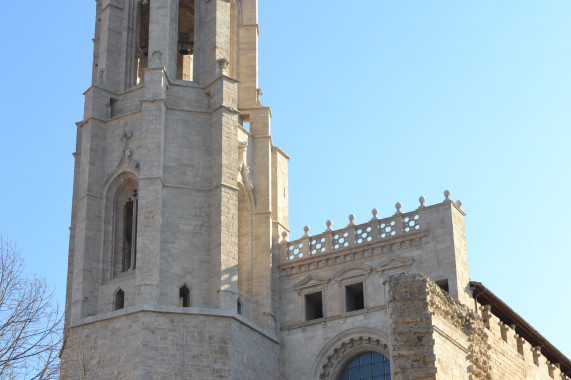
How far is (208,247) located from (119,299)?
3.21 meters

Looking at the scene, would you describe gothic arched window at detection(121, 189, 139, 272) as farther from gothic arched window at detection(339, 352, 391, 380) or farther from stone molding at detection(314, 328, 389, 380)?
gothic arched window at detection(339, 352, 391, 380)

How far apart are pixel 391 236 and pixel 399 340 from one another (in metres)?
13.1

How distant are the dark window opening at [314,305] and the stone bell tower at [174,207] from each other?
104 centimetres

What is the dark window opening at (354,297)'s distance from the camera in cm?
3572

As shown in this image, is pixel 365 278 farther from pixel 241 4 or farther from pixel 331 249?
pixel 241 4

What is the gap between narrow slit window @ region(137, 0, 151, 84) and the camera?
40.0m

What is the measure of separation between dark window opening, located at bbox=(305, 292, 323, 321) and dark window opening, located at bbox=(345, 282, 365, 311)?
106 cm

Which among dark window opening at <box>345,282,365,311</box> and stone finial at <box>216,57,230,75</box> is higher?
stone finial at <box>216,57,230,75</box>

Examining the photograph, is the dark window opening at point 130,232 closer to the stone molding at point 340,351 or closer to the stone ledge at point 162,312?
the stone ledge at point 162,312

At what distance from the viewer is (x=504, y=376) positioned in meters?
29.4

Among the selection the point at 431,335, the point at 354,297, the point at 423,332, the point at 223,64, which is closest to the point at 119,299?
the point at 354,297

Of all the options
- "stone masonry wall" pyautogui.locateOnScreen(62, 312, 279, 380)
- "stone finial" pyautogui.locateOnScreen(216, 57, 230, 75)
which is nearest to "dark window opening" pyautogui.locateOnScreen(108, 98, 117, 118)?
"stone finial" pyautogui.locateOnScreen(216, 57, 230, 75)

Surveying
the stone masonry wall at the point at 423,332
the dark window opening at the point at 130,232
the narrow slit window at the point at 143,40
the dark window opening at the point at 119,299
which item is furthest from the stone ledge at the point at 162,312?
the stone masonry wall at the point at 423,332

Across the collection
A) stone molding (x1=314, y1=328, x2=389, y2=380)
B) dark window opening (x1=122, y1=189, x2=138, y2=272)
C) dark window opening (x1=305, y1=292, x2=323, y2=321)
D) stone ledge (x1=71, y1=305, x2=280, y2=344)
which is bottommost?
stone molding (x1=314, y1=328, x2=389, y2=380)
